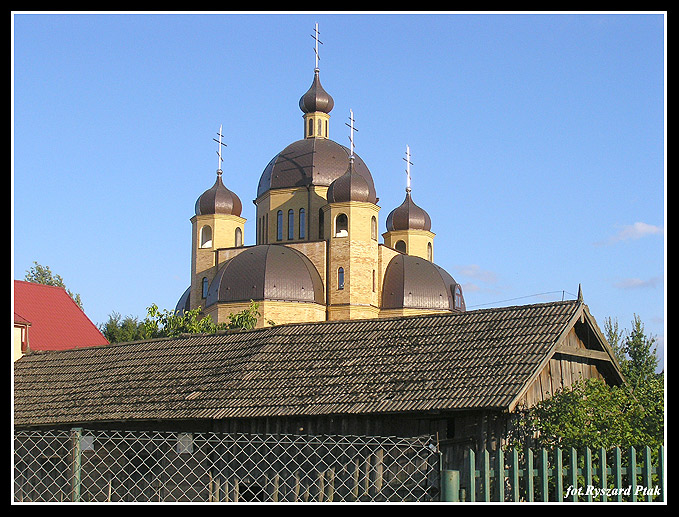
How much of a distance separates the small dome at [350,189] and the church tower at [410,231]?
32.3 feet

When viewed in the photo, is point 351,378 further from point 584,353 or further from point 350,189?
point 350,189

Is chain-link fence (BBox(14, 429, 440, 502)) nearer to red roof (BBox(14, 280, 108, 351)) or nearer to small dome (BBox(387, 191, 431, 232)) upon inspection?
red roof (BBox(14, 280, 108, 351))

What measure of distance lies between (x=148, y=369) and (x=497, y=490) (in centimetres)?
1061

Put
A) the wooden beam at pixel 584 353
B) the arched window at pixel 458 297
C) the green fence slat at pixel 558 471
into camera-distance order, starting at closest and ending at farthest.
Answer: the green fence slat at pixel 558 471 → the wooden beam at pixel 584 353 → the arched window at pixel 458 297

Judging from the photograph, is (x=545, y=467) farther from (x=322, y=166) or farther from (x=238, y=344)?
(x=322, y=166)

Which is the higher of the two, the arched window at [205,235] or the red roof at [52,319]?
the arched window at [205,235]

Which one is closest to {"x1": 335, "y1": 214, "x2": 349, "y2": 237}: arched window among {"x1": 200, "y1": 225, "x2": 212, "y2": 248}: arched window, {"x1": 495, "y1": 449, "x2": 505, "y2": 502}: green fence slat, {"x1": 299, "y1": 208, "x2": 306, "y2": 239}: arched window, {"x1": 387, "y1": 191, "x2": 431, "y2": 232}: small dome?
{"x1": 299, "y1": 208, "x2": 306, "y2": 239}: arched window

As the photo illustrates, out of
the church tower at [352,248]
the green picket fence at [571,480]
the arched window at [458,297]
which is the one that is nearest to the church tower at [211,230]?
the church tower at [352,248]

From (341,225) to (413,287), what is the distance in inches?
207

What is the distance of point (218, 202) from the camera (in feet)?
188

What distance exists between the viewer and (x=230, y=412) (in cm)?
1545

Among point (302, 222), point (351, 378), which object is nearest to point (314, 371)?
point (351, 378)

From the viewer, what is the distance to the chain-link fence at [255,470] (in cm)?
1359

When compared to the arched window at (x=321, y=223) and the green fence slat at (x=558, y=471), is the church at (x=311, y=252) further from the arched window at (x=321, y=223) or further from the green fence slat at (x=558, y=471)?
the green fence slat at (x=558, y=471)
